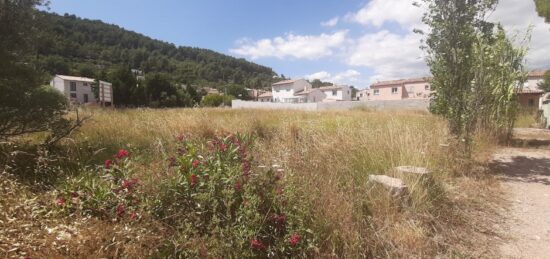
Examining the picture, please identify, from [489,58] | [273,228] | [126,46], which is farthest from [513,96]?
[126,46]

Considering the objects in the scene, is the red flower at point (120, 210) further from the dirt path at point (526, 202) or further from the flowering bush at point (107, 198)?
the dirt path at point (526, 202)

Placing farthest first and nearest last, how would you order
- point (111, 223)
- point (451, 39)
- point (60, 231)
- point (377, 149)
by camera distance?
point (451, 39) → point (377, 149) → point (111, 223) → point (60, 231)

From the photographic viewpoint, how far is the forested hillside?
5384cm

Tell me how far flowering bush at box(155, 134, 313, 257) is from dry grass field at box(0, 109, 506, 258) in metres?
0.07

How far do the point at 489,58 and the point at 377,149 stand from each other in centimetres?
406

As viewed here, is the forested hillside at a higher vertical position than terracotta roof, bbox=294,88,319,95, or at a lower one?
higher

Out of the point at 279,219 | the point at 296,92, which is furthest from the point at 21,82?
the point at 296,92

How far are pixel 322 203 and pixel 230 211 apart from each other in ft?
2.57

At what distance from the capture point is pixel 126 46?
78438 mm

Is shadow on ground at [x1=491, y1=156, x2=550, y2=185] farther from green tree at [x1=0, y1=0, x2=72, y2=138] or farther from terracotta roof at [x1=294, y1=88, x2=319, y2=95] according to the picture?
terracotta roof at [x1=294, y1=88, x2=319, y2=95]

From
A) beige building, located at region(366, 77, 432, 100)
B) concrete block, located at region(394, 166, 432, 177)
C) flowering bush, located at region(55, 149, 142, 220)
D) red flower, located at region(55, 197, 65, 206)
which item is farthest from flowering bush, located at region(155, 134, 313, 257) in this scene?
beige building, located at region(366, 77, 432, 100)

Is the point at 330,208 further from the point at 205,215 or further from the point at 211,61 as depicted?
the point at 211,61

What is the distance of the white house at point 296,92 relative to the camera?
6212 centimetres

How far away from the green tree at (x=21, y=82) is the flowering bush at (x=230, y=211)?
9.11 ft
